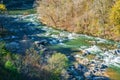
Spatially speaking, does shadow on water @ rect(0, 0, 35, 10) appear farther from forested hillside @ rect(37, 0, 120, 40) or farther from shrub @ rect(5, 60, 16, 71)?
shrub @ rect(5, 60, 16, 71)

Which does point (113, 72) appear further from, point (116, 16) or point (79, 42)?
point (116, 16)

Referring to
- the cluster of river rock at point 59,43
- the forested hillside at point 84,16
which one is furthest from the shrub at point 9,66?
the forested hillside at point 84,16

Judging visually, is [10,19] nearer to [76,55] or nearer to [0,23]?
[0,23]

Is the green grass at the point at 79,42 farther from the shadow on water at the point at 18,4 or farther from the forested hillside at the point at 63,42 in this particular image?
the shadow on water at the point at 18,4

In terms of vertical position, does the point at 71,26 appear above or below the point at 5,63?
below

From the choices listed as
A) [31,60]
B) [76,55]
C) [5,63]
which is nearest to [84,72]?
[76,55]

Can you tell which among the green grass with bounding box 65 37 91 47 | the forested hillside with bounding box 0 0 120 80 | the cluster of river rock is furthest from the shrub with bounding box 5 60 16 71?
the green grass with bounding box 65 37 91 47

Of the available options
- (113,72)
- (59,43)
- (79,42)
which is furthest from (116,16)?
(113,72)
